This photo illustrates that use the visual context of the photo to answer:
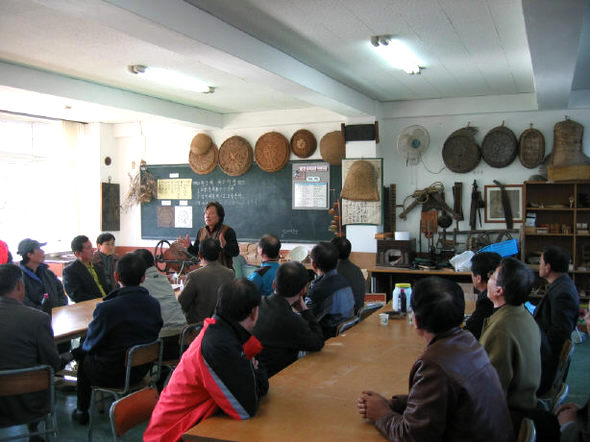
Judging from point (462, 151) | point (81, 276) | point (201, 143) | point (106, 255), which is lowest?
point (81, 276)

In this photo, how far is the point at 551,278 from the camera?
13.4 ft

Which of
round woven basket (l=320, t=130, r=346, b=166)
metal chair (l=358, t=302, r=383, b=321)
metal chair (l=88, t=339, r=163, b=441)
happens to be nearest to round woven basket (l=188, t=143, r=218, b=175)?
round woven basket (l=320, t=130, r=346, b=166)

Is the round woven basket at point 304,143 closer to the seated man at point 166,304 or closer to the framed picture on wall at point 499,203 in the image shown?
the framed picture on wall at point 499,203

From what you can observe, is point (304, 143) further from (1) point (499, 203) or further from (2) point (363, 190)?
(1) point (499, 203)

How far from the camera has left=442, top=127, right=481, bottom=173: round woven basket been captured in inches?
294

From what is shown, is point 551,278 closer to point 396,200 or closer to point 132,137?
point 396,200

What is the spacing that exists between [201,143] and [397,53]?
→ 4305 millimetres

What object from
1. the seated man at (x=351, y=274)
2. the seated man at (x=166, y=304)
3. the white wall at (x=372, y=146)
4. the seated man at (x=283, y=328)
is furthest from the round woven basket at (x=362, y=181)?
the seated man at (x=283, y=328)

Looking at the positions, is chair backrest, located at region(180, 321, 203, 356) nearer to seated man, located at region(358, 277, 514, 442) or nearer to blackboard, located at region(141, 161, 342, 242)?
seated man, located at region(358, 277, 514, 442)

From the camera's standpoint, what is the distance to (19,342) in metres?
3.07

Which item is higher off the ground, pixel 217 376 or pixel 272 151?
pixel 272 151

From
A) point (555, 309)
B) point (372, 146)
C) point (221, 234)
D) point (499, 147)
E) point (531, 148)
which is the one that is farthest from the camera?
point (372, 146)

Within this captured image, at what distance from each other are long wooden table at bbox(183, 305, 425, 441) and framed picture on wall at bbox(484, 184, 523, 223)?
4.38 m

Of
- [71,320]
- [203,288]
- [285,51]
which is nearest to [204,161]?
[285,51]
